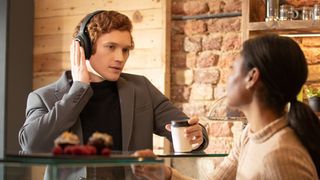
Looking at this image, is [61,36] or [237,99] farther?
[61,36]

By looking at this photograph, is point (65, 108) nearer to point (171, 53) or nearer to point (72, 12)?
point (171, 53)

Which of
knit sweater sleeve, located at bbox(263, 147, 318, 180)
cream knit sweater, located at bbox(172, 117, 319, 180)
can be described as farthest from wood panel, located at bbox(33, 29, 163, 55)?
knit sweater sleeve, located at bbox(263, 147, 318, 180)

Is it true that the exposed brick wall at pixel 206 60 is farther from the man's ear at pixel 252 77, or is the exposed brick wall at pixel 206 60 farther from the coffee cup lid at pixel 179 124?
the man's ear at pixel 252 77

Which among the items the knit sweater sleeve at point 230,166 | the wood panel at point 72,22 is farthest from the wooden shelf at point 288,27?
the knit sweater sleeve at point 230,166

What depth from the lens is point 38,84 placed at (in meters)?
4.22

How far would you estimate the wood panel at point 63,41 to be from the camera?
3.81 metres

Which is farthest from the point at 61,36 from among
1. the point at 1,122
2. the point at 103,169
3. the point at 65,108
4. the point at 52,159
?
the point at 52,159

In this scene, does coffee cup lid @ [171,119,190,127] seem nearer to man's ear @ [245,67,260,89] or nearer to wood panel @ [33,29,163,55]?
man's ear @ [245,67,260,89]

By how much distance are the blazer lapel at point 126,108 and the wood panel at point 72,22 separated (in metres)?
1.66

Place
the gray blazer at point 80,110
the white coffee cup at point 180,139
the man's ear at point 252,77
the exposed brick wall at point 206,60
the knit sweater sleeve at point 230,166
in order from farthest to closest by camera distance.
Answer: the exposed brick wall at point 206,60, the gray blazer at point 80,110, the white coffee cup at point 180,139, the knit sweater sleeve at point 230,166, the man's ear at point 252,77

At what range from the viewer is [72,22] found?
13.5 feet

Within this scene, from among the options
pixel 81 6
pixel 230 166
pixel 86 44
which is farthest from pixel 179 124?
pixel 81 6

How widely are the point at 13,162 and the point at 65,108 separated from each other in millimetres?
821

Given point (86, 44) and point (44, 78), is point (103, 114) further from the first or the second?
point (44, 78)
